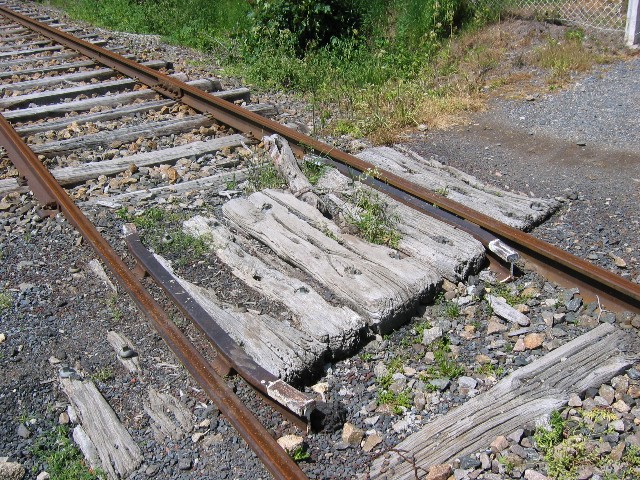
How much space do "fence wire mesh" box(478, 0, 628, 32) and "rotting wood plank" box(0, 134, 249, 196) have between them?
5.38 meters

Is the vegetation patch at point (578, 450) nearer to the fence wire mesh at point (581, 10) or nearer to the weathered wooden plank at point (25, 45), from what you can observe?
the fence wire mesh at point (581, 10)

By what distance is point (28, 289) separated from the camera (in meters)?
4.37

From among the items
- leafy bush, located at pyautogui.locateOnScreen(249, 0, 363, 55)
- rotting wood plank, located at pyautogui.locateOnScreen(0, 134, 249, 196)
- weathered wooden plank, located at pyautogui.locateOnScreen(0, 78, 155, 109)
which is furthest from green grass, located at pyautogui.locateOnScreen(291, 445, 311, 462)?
leafy bush, located at pyautogui.locateOnScreen(249, 0, 363, 55)

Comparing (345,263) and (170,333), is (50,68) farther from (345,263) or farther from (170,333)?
(170,333)

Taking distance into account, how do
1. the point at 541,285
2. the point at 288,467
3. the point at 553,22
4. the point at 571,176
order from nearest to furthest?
the point at 288,467 < the point at 541,285 < the point at 571,176 < the point at 553,22

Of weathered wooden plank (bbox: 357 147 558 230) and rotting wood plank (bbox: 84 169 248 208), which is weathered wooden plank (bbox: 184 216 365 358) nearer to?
rotting wood plank (bbox: 84 169 248 208)

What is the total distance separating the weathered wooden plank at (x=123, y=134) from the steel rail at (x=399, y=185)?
25 centimetres

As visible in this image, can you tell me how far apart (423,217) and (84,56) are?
695cm

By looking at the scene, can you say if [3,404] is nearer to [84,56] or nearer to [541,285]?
[541,285]

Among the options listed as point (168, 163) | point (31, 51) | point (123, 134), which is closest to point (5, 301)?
point (168, 163)

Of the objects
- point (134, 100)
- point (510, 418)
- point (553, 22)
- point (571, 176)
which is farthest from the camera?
point (553, 22)

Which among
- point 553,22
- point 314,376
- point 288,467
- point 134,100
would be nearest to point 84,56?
point 134,100

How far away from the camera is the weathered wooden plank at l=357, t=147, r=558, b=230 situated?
4902 mm

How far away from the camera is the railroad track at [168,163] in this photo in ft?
11.9
